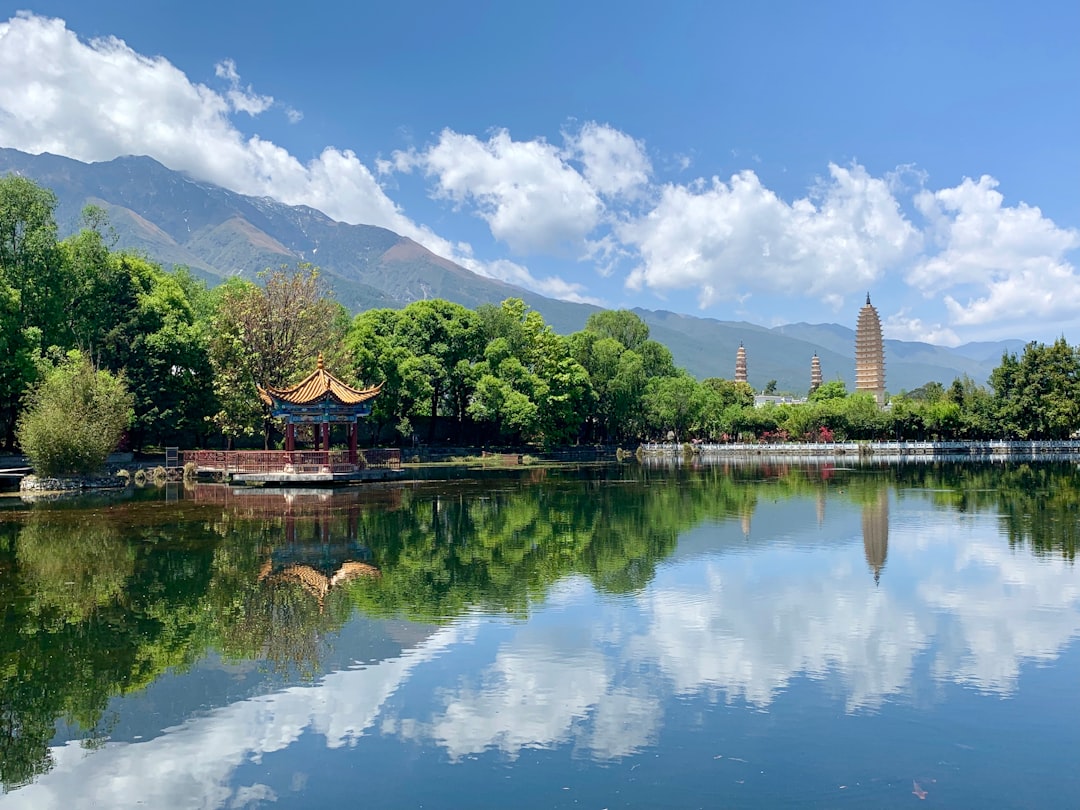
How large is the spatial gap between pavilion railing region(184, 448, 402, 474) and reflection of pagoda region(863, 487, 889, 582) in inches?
928

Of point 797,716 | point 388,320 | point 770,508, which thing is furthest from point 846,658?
point 388,320

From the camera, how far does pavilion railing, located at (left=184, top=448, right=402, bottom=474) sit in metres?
39.9

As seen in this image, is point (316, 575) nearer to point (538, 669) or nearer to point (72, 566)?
point (72, 566)

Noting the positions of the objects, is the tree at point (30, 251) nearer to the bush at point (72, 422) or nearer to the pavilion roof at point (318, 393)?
the bush at point (72, 422)

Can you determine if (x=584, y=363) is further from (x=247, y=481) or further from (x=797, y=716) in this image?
(x=797, y=716)

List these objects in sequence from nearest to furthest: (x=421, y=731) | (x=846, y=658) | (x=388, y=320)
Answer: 1. (x=421, y=731)
2. (x=846, y=658)
3. (x=388, y=320)

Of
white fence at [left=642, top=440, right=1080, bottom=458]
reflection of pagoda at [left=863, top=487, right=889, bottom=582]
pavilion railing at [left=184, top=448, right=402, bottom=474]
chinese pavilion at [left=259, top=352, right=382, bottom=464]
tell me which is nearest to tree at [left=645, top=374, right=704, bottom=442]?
white fence at [left=642, top=440, right=1080, bottom=458]

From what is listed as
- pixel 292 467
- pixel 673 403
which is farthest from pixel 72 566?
pixel 673 403

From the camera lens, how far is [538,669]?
433 inches

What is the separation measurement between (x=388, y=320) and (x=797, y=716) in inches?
2201

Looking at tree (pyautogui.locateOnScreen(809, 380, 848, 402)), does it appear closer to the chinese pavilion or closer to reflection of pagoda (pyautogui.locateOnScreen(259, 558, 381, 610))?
the chinese pavilion

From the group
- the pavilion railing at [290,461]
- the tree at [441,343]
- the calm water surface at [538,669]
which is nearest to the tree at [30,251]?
the pavilion railing at [290,461]

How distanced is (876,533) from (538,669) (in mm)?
15622

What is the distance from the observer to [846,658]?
37.3 ft
